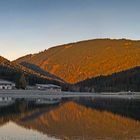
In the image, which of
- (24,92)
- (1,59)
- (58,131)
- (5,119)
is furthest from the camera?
(1,59)

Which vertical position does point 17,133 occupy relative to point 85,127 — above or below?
below

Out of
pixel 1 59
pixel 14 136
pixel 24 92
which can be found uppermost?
pixel 1 59

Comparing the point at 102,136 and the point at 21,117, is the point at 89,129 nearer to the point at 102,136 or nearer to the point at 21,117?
the point at 102,136

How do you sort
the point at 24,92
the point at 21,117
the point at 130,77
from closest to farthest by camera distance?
1. the point at 21,117
2. the point at 24,92
3. the point at 130,77

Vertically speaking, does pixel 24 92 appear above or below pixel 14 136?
above

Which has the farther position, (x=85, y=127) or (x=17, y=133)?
(x=85, y=127)

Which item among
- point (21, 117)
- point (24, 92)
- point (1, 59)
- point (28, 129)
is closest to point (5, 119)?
point (21, 117)

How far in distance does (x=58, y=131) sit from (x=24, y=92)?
51.0 metres

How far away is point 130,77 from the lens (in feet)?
423

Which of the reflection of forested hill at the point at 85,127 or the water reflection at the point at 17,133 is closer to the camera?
the water reflection at the point at 17,133

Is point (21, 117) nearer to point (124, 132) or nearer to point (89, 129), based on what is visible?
point (89, 129)

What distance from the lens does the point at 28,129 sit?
86.1 feet

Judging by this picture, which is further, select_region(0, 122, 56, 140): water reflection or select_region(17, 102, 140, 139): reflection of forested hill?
select_region(17, 102, 140, 139): reflection of forested hill

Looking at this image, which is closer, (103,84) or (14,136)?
A: (14,136)
